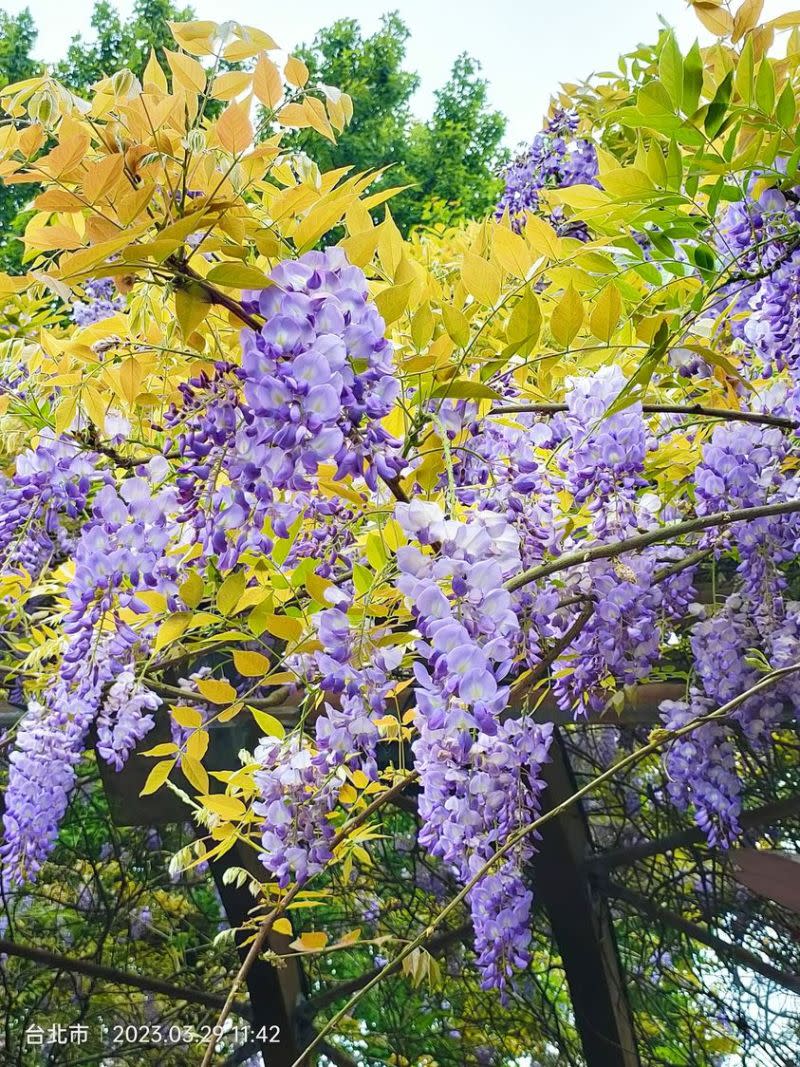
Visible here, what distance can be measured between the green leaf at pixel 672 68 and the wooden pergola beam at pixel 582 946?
154 cm

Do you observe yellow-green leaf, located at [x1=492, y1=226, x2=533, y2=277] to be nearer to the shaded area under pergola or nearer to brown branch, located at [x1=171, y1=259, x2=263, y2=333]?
brown branch, located at [x1=171, y1=259, x2=263, y2=333]

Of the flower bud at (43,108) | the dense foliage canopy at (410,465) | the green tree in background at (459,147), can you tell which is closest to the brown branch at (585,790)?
the dense foliage canopy at (410,465)

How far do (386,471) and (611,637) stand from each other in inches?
24.6

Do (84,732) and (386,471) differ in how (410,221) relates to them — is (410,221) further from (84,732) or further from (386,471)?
(386,471)

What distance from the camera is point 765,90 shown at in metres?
0.88

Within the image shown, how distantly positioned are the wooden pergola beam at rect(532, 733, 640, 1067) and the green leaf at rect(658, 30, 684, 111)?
1.54m

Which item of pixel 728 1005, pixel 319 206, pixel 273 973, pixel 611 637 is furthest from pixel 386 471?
pixel 273 973

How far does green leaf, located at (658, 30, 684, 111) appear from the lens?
87cm

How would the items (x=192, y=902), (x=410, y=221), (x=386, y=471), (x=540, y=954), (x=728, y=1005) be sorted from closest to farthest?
(x=386, y=471) < (x=728, y=1005) < (x=540, y=954) < (x=192, y=902) < (x=410, y=221)

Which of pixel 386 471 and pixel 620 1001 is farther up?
pixel 386 471

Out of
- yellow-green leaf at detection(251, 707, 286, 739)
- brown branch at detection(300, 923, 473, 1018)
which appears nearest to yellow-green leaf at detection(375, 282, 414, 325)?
yellow-green leaf at detection(251, 707, 286, 739)

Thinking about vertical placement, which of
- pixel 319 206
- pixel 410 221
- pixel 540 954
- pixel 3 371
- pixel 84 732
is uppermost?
pixel 410 221

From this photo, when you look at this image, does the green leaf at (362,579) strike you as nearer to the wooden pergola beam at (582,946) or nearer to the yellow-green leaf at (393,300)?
the yellow-green leaf at (393,300)

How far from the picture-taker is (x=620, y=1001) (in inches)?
87.0
